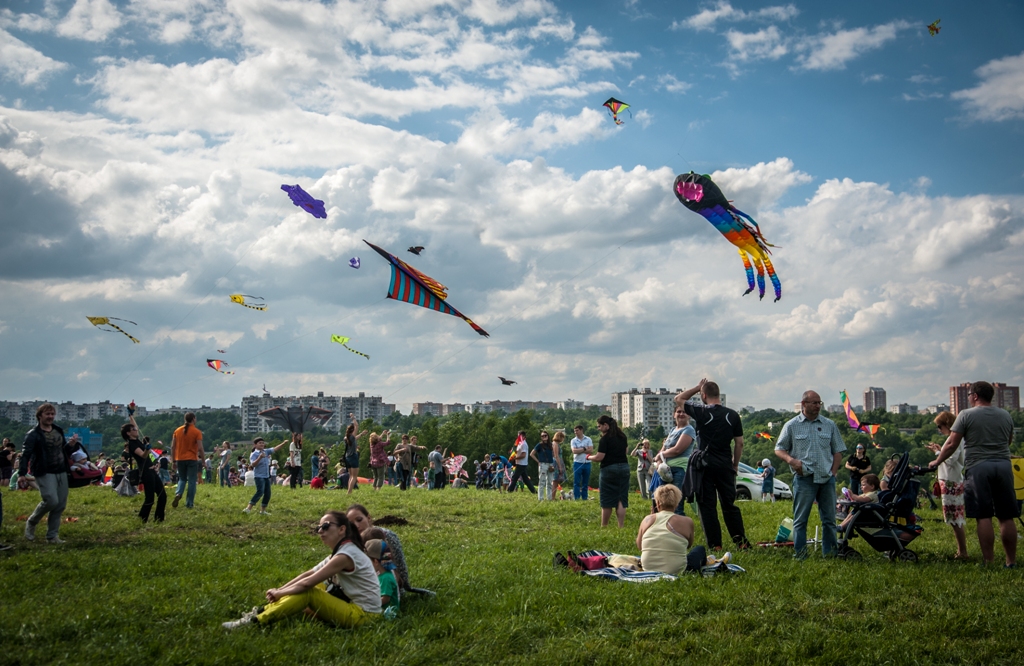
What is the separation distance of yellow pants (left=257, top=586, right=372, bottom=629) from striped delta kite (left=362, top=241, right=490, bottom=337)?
10320 mm

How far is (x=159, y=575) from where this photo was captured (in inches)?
312

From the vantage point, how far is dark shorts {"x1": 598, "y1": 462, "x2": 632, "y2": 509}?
37.7ft

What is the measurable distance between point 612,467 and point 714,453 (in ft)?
8.12

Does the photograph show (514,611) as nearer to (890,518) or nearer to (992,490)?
(890,518)

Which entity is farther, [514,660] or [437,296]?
[437,296]

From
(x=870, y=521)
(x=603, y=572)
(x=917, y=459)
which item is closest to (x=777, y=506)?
(x=870, y=521)

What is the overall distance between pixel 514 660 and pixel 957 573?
196 inches

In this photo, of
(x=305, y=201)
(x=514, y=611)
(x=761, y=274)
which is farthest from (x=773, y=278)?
(x=305, y=201)

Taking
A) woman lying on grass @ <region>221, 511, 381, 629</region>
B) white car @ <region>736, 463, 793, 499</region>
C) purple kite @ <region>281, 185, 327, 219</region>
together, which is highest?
purple kite @ <region>281, 185, 327, 219</region>

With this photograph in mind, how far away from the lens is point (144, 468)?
12008 mm

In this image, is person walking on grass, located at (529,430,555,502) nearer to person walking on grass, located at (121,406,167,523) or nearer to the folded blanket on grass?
person walking on grass, located at (121,406,167,523)

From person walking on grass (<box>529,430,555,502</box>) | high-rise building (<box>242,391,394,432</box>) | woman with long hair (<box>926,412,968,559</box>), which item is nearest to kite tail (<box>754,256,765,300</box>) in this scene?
woman with long hair (<box>926,412,968,559</box>)

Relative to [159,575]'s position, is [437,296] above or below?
above

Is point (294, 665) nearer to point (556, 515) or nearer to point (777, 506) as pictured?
point (556, 515)
